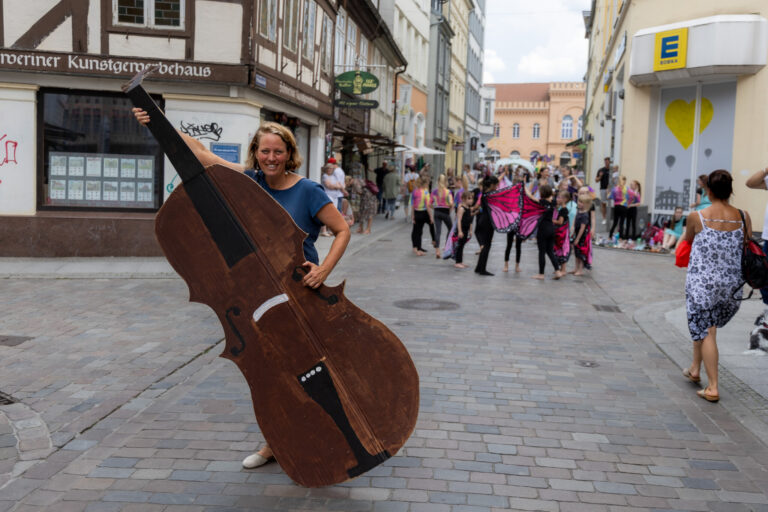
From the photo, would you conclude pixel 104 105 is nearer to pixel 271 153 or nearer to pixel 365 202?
pixel 365 202

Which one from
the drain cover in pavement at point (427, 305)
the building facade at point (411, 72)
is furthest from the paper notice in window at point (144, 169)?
the building facade at point (411, 72)

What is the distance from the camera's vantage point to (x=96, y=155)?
1347cm

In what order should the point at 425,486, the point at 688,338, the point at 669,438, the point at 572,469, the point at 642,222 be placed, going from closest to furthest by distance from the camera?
the point at 425,486 < the point at 572,469 < the point at 669,438 < the point at 688,338 < the point at 642,222

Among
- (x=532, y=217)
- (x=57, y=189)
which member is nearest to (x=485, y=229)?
(x=532, y=217)

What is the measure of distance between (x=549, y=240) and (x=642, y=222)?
320 inches

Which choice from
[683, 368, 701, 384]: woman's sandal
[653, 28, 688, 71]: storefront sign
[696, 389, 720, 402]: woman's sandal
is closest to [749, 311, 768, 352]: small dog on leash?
[683, 368, 701, 384]: woman's sandal

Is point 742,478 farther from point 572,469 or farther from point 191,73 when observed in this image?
point 191,73

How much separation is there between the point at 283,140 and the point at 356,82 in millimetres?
16553

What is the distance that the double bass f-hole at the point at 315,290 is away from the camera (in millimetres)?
3543

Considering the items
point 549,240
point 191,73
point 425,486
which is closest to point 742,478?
point 425,486

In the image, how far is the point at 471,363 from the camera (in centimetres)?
675

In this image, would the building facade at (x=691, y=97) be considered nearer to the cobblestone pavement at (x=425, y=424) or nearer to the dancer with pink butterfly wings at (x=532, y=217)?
the dancer with pink butterfly wings at (x=532, y=217)

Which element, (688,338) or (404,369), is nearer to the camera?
(404,369)

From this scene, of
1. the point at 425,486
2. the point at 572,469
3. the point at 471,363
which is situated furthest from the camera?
the point at 471,363
